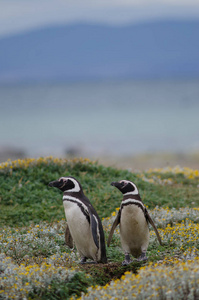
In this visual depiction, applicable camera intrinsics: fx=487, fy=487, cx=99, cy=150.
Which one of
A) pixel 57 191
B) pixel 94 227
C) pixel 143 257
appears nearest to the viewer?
pixel 94 227

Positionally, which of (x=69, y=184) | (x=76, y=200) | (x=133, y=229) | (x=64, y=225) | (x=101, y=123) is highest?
(x=69, y=184)

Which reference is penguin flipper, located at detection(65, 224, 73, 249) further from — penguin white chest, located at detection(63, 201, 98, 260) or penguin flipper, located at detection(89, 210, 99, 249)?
penguin flipper, located at detection(89, 210, 99, 249)

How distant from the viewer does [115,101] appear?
315ft

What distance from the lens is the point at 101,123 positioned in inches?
2601

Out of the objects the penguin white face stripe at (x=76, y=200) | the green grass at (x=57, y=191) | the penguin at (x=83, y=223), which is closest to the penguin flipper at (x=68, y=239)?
the penguin at (x=83, y=223)

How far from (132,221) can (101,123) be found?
59.2m

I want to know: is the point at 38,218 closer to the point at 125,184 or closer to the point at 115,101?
the point at 125,184

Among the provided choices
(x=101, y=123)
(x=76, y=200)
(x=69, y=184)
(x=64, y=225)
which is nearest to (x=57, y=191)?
(x=64, y=225)

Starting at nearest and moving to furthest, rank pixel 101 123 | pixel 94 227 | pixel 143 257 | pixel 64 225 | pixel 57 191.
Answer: pixel 94 227
pixel 143 257
pixel 64 225
pixel 57 191
pixel 101 123

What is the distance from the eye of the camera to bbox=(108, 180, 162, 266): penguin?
7.09 meters

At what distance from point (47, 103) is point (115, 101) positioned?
44.2 ft

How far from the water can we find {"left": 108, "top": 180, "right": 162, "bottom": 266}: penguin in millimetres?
15128

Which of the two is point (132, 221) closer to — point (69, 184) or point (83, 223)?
point (83, 223)

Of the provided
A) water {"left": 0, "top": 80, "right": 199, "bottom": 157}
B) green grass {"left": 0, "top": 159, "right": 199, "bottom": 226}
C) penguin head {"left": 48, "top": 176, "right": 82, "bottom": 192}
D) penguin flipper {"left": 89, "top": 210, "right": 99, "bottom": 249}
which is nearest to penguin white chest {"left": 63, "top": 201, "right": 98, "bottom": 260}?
penguin flipper {"left": 89, "top": 210, "right": 99, "bottom": 249}
